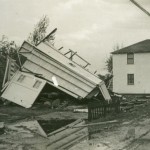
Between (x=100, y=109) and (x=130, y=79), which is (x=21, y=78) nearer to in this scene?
(x=100, y=109)

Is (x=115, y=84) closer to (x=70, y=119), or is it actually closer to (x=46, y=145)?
(x=70, y=119)

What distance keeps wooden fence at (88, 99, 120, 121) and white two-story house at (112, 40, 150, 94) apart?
927 inches

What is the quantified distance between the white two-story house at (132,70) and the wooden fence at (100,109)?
23.5 meters

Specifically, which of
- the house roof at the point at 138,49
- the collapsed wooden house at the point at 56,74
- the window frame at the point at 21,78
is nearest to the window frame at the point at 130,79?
the house roof at the point at 138,49

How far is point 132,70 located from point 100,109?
26152 mm

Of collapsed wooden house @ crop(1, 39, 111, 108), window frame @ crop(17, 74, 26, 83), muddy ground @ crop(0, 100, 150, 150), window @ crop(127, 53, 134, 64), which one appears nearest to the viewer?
muddy ground @ crop(0, 100, 150, 150)

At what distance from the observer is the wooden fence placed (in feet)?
52.5

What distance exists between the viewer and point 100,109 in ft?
55.7

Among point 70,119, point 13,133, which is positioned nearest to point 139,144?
point 13,133

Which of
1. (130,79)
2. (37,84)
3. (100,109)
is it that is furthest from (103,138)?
(130,79)

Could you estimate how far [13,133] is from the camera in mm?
12367

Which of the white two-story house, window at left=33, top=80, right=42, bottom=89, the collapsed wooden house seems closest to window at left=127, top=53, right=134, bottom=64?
the white two-story house

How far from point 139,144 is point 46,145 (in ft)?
8.75

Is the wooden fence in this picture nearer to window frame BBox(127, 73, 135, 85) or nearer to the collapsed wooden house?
the collapsed wooden house
